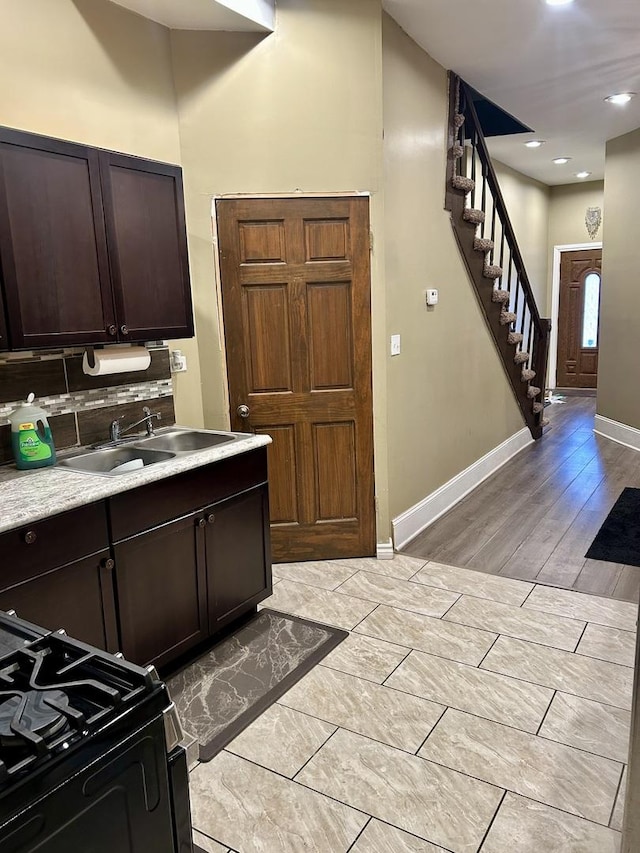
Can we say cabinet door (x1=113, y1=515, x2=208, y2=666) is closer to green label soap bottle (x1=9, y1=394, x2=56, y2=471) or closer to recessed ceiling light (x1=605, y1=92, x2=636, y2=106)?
green label soap bottle (x1=9, y1=394, x2=56, y2=471)

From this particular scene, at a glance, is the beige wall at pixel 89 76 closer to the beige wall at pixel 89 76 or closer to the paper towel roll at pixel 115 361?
the beige wall at pixel 89 76

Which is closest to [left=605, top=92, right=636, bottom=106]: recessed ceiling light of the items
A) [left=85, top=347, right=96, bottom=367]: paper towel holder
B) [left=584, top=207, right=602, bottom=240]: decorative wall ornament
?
[left=584, top=207, right=602, bottom=240]: decorative wall ornament

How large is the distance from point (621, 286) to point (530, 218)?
2419 millimetres

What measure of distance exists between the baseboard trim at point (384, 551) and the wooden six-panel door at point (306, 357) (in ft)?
0.18

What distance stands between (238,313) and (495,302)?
2723 millimetres

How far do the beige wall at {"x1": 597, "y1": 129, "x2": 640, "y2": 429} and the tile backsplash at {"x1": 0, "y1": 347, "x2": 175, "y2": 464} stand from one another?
4.63 meters

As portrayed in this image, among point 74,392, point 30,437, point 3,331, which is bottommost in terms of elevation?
point 30,437

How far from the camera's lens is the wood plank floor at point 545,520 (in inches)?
135

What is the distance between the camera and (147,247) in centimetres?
266

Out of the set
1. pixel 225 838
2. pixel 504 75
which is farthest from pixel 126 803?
pixel 504 75

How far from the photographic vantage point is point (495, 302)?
5258mm

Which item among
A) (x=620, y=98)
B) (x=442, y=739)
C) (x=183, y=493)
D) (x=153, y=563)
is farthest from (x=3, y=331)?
(x=620, y=98)

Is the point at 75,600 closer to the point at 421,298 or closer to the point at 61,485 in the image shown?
the point at 61,485

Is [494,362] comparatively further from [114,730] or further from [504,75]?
[114,730]
